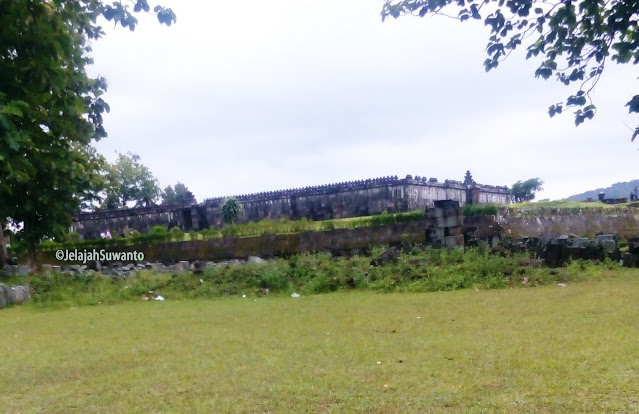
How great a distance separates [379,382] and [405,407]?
533mm

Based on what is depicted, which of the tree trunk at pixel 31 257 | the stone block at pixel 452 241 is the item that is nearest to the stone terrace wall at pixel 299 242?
the stone block at pixel 452 241

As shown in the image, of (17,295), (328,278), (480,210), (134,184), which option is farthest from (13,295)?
(134,184)

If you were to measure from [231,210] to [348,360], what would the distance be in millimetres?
24468

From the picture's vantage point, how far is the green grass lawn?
370cm

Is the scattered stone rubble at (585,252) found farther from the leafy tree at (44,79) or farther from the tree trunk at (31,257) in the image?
the tree trunk at (31,257)

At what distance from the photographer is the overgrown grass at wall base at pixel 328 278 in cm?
1056

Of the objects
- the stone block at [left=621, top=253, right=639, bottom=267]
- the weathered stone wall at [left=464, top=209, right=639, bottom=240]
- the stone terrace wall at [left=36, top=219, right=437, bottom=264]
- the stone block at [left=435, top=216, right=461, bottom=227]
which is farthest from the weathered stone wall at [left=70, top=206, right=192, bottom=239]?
the stone block at [left=621, top=253, right=639, bottom=267]

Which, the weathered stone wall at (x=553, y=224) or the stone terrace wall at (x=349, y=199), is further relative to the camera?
the stone terrace wall at (x=349, y=199)

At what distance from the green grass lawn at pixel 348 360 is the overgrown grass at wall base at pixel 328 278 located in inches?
84.3

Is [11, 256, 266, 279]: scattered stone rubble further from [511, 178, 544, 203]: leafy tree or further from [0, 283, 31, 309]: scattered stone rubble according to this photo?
[511, 178, 544, 203]: leafy tree

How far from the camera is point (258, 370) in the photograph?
4617 millimetres

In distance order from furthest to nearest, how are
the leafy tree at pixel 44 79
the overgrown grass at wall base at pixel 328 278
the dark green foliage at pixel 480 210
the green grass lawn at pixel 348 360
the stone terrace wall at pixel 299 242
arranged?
the dark green foliage at pixel 480 210 < the stone terrace wall at pixel 299 242 < the overgrown grass at wall base at pixel 328 278 < the leafy tree at pixel 44 79 < the green grass lawn at pixel 348 360

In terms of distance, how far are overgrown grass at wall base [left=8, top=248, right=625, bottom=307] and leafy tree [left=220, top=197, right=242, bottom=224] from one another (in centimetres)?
1507

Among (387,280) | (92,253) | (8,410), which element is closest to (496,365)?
(8,410)
